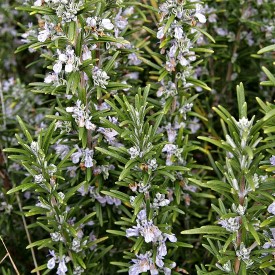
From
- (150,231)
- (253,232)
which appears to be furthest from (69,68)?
(253,232)

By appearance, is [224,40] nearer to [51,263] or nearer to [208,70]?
[208,70]

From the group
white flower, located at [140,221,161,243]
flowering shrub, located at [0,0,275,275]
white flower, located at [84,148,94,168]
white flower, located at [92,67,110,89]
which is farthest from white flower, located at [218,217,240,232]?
white flower, located at [92,67,110,89]

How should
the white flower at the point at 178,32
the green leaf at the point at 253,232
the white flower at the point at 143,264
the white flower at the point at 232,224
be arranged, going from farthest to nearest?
the white flower at the point at 178,32, the white flower at the point at 143,264, the white flower at the point at 232,224, the green leaf at the point at 253,232

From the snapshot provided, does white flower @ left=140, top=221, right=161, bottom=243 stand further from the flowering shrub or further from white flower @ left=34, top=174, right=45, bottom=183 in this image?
white flower @ left=34, top=174, right=45, bottom=183

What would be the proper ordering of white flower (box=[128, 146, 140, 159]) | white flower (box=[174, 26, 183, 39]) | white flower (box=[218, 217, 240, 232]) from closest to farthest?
white flower (box=[218, 217, 240, 232])
white flower (box=[128, 146, 140, 159])
white flower (box=[174, 26, 183, 39])

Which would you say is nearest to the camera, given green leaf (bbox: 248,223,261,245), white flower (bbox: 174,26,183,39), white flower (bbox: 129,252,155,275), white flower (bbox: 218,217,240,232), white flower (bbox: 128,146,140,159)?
green leaf (bbox: 248,223,261,245)

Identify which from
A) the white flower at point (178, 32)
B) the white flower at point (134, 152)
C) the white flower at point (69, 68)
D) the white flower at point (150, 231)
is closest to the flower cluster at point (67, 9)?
the white flower at point (69, 68)

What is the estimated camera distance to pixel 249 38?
12.4 ft

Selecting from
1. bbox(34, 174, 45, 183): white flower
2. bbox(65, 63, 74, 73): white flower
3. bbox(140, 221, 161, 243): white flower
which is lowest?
bbox(140, 221, 161, 243): white flower

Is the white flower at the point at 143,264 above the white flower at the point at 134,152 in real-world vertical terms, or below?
below

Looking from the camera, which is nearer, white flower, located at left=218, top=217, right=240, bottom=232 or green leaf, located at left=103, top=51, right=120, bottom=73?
white flower, located at left=218, top=217, right=240, bottom=232

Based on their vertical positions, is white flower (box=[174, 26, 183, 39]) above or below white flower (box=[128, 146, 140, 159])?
above

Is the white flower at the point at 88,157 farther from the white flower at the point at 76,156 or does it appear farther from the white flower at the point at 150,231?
the white flower at the point at 150,231

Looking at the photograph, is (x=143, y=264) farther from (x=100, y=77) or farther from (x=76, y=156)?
(x=100, y=77)
